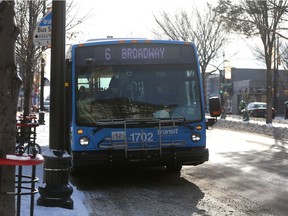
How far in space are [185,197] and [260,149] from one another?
27.1ft

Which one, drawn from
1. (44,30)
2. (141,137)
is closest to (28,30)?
Answer: (44,30)

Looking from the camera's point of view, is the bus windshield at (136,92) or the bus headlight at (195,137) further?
the bus headlight at (195,137)

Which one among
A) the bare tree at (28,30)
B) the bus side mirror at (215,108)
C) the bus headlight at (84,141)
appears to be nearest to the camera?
the bus headlight at (84,141)

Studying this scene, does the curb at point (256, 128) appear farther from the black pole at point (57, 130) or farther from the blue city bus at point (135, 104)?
the black pole at point (57, 130)

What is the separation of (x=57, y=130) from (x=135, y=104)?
8.07 ft

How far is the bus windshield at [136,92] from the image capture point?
8.22 meters

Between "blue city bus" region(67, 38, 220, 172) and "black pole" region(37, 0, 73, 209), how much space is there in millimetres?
1843

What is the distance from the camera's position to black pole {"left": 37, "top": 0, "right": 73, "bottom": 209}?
6043mm

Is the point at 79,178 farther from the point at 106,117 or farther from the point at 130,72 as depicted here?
the point at 130,72

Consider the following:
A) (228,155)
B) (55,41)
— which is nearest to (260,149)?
(228,155)

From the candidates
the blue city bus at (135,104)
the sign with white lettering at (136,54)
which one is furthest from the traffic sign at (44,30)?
the sign with white lettering at (136,54)

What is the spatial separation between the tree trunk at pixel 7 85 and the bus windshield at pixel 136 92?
3896 mm

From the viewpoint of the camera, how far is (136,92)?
8391mm

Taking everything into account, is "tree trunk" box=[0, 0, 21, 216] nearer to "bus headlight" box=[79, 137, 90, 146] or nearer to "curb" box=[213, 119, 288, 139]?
"bus headlight" box=[79, 137, 90, 146]
